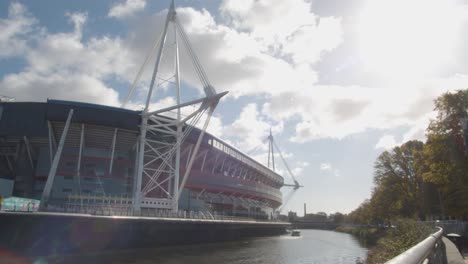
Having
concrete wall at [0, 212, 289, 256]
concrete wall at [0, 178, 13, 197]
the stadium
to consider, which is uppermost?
the stadium

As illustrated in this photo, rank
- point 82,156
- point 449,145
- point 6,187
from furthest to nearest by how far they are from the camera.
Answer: point 82,156, point 6,187, point 449,145

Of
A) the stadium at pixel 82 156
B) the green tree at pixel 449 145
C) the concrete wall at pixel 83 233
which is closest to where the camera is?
the green tree at pixel 449 145

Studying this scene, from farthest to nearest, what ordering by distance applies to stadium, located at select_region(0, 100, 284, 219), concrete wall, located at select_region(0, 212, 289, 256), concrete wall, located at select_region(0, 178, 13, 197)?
concrete wall, located at select_region(0, 178, 13, 197)
stadium, located at select_region(0, 100, 284, 219)
concrete wall, located at select_region(0, 212, 289, 256)

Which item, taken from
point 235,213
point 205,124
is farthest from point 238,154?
point 205,124

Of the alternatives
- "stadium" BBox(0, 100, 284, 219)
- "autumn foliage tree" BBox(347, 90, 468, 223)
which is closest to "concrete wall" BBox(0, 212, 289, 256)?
"stadium" BBox(0, 100, 284, 219)

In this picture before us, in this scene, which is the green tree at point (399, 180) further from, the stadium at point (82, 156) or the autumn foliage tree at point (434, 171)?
the stadium at point (82, 156)

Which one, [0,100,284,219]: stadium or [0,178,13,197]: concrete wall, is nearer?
[0,100,284,219]: stadium

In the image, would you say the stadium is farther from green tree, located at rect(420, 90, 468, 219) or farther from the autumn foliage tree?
green tree, located at rect(420, 90, 468, 219)

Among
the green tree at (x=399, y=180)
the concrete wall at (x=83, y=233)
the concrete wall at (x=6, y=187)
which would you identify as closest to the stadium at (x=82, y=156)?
the concrete wall at (x=6, y=187)

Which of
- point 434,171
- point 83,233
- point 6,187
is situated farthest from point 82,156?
point 434,171

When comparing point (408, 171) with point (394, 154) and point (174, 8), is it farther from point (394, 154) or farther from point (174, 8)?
point (174, 8)

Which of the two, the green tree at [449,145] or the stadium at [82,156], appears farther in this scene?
the stadium at [82,156]

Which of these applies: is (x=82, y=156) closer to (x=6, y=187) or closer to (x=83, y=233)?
(x=6, y=187)

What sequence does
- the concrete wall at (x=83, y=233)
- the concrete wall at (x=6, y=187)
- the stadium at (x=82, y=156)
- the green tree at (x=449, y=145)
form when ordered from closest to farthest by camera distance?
the green tree at (x=449, y=145), the concrete wall at (x=83, y=233), the stadium at (x=82, y=156), the concrete wall at (x=6, y=187)
